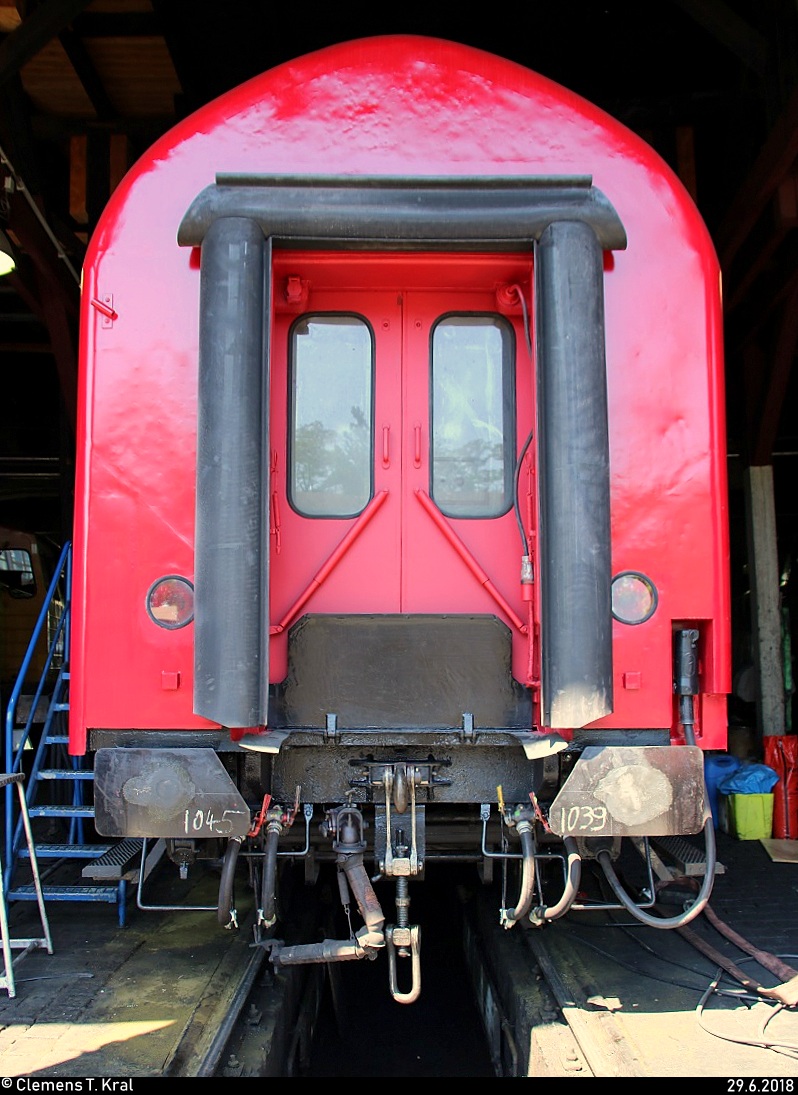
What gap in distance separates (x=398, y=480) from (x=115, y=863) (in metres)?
2.23

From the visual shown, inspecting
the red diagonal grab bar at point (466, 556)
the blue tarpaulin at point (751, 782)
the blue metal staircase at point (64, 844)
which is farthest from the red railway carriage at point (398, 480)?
the blue tarpaulin at point (751, 782)

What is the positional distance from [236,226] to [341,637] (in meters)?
1.56

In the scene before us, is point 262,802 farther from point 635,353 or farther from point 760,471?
point 760,471

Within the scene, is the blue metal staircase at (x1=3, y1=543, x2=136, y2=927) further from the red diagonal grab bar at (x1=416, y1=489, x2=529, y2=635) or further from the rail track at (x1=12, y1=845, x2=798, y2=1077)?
the red diagonal grab bar at (x1=416, y1=489, x2=529, y2=635)

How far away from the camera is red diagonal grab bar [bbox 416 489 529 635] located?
3445mm

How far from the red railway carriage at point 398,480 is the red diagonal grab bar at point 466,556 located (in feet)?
0.04

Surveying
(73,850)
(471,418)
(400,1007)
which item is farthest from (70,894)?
(471,418)

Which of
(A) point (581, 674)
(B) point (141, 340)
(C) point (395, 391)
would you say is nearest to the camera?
(A) point (581, 674)

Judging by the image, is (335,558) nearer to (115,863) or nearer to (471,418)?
(471,418)

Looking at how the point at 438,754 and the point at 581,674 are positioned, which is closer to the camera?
the point at 581,674

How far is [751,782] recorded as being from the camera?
22.5 feet

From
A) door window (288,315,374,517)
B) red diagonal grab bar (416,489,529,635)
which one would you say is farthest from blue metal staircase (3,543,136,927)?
red diagonal grab bar (416,489,529,635)

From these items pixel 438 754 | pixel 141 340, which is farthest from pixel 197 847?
pixel 141 340

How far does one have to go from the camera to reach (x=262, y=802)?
3342mm
